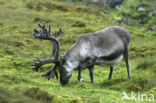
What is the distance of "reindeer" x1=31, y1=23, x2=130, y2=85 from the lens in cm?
1459

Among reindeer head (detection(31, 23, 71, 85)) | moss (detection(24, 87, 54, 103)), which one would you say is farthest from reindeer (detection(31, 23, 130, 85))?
moss (detection(24, 87, 54, 103))

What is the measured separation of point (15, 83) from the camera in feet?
40.5

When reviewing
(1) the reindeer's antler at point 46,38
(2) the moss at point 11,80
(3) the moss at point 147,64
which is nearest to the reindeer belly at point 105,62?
(1) the reindeer's antler at point 46,38

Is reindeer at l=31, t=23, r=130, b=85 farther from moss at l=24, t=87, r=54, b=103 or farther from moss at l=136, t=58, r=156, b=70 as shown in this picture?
moss at l=24, t=87, r=54, b=103

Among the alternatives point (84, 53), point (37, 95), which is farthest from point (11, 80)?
point (84, 53)

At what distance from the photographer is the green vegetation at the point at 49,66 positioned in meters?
10.4

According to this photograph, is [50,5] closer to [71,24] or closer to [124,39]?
[71,24]

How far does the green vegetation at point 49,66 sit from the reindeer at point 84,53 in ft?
2.25

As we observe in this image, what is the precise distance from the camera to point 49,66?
20.3 meters

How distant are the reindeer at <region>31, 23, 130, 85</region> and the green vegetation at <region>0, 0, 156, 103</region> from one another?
69 cm

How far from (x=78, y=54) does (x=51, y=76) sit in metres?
1.74

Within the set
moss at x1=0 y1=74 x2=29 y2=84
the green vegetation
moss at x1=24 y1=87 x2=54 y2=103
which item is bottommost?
the green vegetation

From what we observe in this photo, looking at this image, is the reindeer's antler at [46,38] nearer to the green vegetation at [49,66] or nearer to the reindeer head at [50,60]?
the reindeer head at [50,60]

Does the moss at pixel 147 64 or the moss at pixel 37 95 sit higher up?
the moss at pixel 37 95
